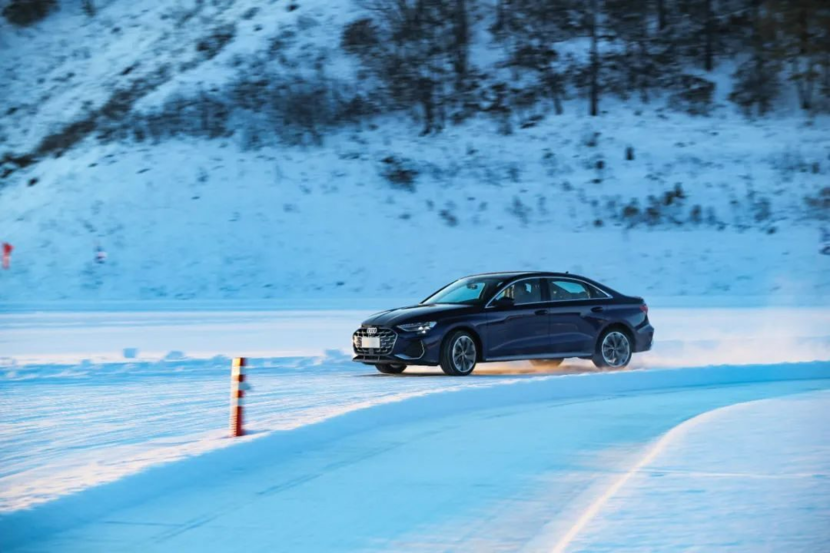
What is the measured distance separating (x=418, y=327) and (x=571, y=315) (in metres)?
2.57

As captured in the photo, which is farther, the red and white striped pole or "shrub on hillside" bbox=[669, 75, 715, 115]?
"shrub on hillside" bbox=[669, 75, 715, 115]

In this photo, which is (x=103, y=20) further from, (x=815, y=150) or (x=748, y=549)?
(x=748, y=549)

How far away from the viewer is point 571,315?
17.9 meters

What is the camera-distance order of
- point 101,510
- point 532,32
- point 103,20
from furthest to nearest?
point 103,20, point 532,32, point 101,510

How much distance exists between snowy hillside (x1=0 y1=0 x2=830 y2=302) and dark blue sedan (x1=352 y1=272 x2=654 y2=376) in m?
20.0

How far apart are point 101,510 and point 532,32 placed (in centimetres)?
5718

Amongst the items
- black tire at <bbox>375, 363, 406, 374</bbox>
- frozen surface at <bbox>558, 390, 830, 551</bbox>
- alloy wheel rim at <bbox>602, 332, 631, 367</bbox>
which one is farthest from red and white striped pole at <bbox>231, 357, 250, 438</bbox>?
alloy wheel rim at <bbox>602, 332, 631, 367</bbox>

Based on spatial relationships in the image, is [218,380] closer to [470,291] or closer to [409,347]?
[409,347]

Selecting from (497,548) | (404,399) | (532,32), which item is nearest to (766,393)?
(404,399)

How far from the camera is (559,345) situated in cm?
1780

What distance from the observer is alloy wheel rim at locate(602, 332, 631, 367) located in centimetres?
1831

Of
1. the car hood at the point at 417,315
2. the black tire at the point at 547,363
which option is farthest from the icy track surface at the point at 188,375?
the car hood at the point at 417,315

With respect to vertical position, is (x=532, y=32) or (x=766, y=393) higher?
(x=532, y=32)

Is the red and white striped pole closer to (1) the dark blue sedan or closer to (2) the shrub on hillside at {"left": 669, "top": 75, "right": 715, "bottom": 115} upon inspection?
(1) the dark blue sedan
